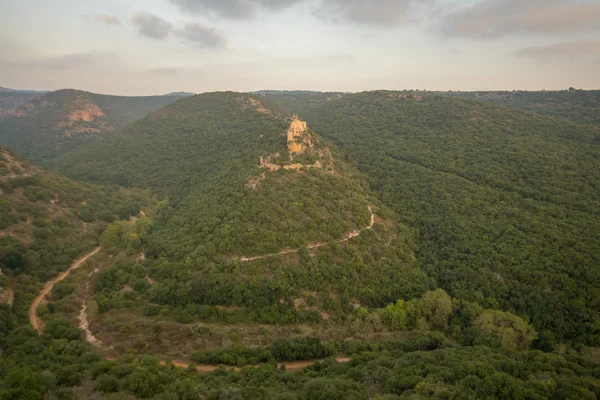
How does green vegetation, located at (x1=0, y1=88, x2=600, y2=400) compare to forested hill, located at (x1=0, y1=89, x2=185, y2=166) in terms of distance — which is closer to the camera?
green vegetation, located at (x1=0, y1=88, x2=600, y2=400)

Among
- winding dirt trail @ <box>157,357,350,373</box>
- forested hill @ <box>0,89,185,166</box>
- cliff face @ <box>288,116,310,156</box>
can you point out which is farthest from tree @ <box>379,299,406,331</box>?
forested hill @ <box>0,89,185,166</box>

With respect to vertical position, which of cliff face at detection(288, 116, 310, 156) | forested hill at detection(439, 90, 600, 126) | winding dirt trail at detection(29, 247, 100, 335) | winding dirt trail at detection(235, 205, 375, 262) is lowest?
winding dirt trail at detection(29, 247, 100, 335)

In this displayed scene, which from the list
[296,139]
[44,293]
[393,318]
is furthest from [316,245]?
[44,293]

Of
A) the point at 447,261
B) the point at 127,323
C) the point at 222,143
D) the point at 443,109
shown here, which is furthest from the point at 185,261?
the point at 443,109

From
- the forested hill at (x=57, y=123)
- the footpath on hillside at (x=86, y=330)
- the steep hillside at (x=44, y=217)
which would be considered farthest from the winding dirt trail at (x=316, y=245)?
the forested hill at (x=57, y=123)

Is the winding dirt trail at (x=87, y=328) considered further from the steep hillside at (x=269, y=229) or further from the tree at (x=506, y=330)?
the tree at (x=506, y=330)

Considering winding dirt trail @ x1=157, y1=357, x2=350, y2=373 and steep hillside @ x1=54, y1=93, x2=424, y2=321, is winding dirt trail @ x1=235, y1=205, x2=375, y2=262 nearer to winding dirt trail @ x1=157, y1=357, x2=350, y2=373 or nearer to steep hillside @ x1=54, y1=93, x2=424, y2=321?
steep hillside @ x1=54, y1=93, x2=424, y2=321
